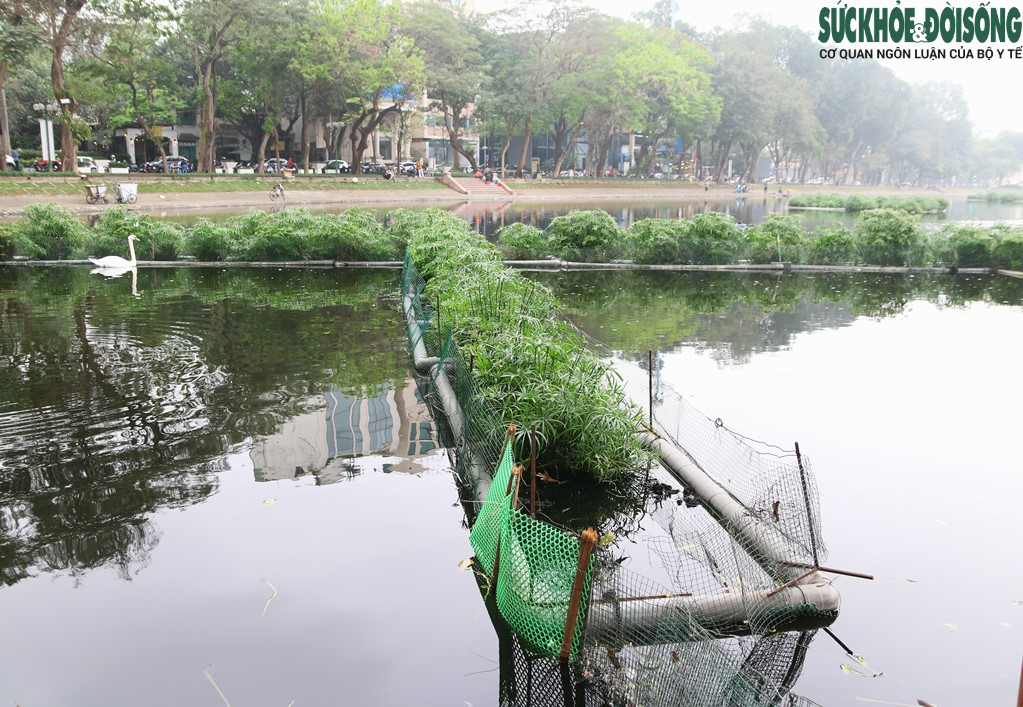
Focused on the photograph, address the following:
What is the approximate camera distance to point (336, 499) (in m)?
7.02

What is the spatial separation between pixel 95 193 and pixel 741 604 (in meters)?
36.5

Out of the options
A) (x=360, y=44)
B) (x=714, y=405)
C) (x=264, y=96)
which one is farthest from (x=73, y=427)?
(x=264, y=96)

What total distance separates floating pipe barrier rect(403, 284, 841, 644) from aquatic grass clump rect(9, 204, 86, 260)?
17532 millimetres

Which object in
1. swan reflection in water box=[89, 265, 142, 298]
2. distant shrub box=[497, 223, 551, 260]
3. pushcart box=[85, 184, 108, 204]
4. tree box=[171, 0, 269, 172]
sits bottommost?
Answer: swan reflection in water box=[89, 265, 142, 298]

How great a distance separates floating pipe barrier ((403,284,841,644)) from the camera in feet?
15.3

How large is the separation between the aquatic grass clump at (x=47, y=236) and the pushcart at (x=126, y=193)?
53.5 ft

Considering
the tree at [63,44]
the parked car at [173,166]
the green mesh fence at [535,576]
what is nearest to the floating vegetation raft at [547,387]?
the green mesh fence at [535,576]

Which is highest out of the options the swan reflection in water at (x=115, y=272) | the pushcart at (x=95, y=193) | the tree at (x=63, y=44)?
the tree at (x=63, y=44)

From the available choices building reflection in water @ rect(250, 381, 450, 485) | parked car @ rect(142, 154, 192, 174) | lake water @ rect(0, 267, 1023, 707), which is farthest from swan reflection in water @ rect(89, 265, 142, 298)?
parked car @ rect(142, 154, 192, 174)

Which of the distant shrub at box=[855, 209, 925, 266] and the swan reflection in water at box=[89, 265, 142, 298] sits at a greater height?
the distant shrub at box=[855, 209, 925, 266]

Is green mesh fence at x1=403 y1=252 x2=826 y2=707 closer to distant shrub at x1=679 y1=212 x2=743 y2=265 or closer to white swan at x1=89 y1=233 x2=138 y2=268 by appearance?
white swan at x1=89 y1=233 x2=138 y2=268

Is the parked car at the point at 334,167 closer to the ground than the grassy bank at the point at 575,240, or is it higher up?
higher up

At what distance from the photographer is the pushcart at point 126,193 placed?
35.5 m

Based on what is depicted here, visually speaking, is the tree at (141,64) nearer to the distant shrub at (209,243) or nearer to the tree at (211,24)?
the tree at (211,24)
